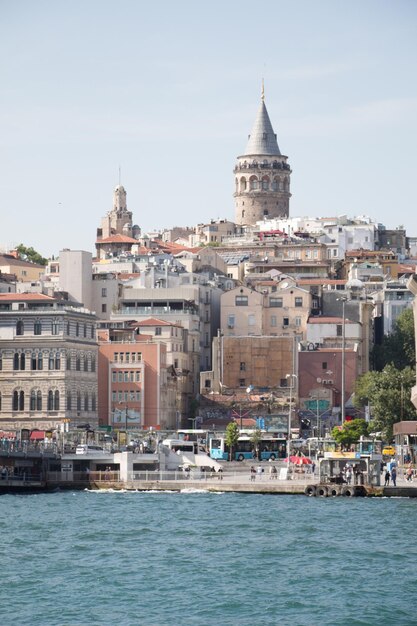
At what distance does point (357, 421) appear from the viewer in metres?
108

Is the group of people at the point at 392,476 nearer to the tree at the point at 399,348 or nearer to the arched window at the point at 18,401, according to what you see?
the arched window at the point at 18,401

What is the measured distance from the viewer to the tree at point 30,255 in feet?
593

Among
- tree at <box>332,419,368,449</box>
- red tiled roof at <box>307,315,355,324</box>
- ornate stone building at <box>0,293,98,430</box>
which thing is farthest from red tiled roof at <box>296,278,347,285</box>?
tree at <box>332,419,368,449</box>

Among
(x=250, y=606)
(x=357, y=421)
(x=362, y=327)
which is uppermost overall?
(x=362, y=327)

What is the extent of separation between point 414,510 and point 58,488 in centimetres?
2107

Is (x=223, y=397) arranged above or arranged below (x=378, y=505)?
above

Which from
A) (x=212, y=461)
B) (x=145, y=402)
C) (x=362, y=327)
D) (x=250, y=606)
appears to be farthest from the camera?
(x=362, y=327)

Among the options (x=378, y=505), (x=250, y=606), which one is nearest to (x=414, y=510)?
(x=378, y=505)

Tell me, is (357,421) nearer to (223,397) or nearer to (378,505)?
(223,397)

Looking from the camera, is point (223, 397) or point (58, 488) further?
point (223, 397)

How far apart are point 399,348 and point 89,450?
157 feet

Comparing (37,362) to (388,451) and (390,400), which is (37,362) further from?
(388,451)

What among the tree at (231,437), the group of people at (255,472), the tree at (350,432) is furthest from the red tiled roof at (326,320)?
the group of people at (255,472)

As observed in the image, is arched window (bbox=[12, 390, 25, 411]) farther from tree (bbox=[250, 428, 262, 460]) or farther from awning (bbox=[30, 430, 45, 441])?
tree (bbox=[250, 428, 262, 460])
